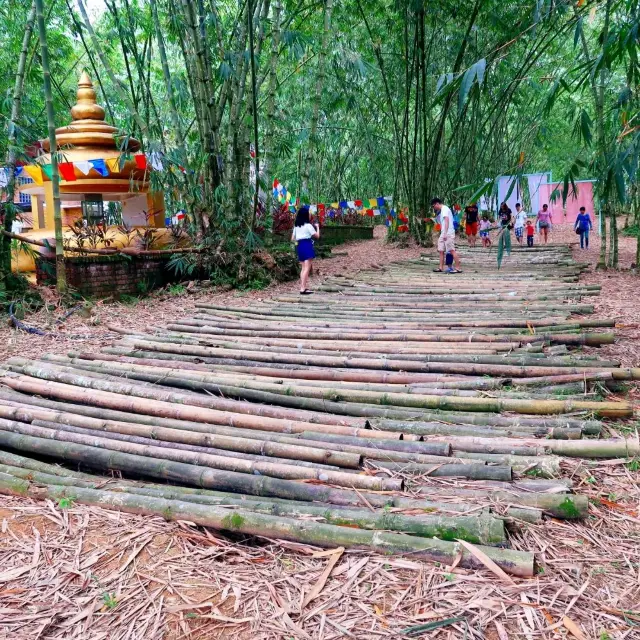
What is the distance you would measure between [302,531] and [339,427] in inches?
29.2

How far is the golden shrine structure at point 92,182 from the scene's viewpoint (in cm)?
674

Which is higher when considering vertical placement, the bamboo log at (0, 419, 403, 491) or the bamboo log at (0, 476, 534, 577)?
the bamboo log at (0, 419, 403, 491)

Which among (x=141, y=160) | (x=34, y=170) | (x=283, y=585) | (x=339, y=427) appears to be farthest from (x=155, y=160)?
(x=283, y=585)

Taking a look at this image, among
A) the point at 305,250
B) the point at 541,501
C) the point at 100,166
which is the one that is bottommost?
the point at 541,501

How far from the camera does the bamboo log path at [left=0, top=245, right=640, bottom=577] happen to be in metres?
1.80

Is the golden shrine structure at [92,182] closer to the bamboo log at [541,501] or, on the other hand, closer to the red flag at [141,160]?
the red flag at [141,160]

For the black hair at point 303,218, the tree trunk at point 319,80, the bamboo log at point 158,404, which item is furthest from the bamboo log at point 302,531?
the tree trunk at point 319,80

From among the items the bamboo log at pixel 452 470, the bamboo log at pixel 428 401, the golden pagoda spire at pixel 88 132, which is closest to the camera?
the bamboo log at pixel 452 470

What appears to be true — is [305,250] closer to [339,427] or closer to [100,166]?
[100,166]

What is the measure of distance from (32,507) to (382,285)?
5.09 meters

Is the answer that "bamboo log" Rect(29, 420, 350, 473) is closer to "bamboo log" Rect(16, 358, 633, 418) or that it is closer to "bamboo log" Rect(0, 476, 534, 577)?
"bamboo log" Rect(0, 476, 534, 577)

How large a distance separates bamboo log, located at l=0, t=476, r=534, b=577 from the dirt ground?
34 millimetres

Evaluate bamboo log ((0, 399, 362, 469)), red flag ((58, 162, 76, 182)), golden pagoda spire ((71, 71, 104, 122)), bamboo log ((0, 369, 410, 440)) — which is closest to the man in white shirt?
red flag ((58, 162, 76, 182))

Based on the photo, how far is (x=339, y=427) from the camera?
2.43m
